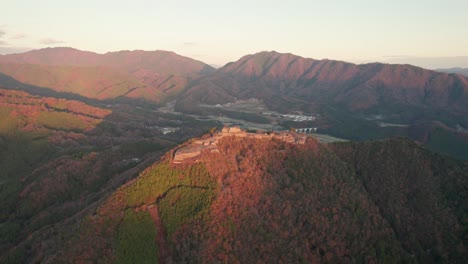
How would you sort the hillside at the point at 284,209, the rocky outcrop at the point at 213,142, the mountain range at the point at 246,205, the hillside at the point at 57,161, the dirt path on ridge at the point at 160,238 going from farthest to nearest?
the hillside at the point at 57,161, the rocky outcrop at the point at 213,142, the mountain range at the point at 246,205, the hillside at the point at 284,209, the dirt path on ridge at the point at 160,238

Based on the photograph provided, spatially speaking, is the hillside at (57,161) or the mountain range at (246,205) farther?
the hillside at (57,161)

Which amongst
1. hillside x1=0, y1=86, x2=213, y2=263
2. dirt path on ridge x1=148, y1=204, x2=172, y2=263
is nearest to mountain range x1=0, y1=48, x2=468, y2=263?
dirt path on ridge x1=148, y1=204, x2=172, y2=263

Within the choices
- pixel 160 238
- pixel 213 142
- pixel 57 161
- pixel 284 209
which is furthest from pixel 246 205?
pixel 57 161

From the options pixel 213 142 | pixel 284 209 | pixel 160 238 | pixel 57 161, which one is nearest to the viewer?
pixel 160 238

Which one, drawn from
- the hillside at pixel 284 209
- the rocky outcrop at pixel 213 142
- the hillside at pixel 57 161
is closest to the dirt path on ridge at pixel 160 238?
the hillside at pixel 284 209

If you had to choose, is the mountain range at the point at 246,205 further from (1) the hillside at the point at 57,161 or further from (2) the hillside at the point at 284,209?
(1) the hillside at the point at 57,161

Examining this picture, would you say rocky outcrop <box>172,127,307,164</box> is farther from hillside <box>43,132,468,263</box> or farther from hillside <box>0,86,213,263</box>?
hillside <box>0,86,213,263</box>

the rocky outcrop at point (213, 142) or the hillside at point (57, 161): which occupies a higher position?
the rocky outcrop at point (213, 142)

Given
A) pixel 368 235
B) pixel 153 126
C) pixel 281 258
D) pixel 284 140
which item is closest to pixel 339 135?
pixel 153 126

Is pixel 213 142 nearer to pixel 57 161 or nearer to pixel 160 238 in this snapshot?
pixel 160 238

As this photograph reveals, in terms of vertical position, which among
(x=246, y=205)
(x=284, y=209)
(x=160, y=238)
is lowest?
(x=160, y=238)
